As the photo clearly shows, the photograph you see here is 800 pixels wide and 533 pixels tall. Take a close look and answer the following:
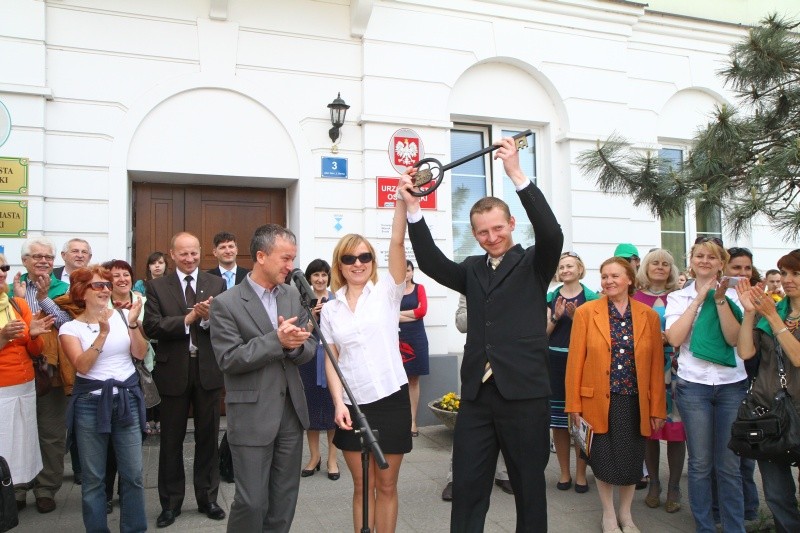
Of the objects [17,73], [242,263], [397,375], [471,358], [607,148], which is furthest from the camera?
[242,263]

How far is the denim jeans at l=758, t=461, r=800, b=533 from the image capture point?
12.1 feet

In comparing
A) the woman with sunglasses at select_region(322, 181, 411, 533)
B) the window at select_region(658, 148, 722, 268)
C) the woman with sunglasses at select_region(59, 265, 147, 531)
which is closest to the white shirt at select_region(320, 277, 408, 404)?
the woman with sunglasses at select_region(322, 181, 411, 533)

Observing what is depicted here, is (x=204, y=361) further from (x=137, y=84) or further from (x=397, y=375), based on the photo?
(x=137, y=84)

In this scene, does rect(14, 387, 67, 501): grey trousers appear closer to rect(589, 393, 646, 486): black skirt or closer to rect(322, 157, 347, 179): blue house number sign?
rect(322, 157, 347, 179): blue house number sign

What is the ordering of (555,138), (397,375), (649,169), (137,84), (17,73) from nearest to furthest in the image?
1. (397,375)
2. (649,169)
3. (17,73)
4. (137,84)
5. (555,138)

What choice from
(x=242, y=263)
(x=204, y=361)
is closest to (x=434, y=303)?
(x=242, y=263)

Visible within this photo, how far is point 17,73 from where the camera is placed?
19.8 ft

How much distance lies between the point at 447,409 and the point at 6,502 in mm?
3906

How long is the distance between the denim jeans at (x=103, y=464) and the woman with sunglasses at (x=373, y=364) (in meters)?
1.39

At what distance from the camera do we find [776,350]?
3805 mm

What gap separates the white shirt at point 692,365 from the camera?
413 cm

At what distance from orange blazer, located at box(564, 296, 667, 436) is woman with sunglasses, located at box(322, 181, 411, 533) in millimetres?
1457

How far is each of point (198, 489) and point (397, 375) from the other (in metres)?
2.12

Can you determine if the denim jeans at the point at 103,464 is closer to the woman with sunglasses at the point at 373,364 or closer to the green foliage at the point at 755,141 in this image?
the woman with sunglasses at the point at 373,364
